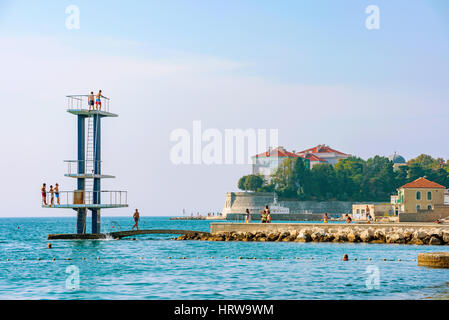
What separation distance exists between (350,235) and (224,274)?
20028 millimetres

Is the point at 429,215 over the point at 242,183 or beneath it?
beneath

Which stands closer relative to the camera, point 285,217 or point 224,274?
point 224,274

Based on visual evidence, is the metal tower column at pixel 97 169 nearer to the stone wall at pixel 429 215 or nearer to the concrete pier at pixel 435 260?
the concrete pier at pixel 435 260

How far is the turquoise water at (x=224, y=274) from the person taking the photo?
766 inches

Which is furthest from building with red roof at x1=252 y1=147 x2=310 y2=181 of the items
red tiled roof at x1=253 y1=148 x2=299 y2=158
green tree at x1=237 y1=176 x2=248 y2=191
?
green tree at x1=237 y1=176 x2=248 y2=191

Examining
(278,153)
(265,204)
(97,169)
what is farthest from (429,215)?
(278,153)

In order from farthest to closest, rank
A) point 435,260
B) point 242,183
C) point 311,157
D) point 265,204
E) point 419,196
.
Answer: point 311,157 → point 242,183 → point 265,204 → point 419,196 → point 435,260

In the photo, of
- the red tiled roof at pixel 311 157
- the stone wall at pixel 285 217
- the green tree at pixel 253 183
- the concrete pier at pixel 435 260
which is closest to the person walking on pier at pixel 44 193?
the concrete pier at pixel 435 260

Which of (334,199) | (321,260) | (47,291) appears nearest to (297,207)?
(334,199)

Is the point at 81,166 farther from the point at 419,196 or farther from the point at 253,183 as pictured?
the point at 253,183

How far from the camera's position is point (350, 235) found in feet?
141
